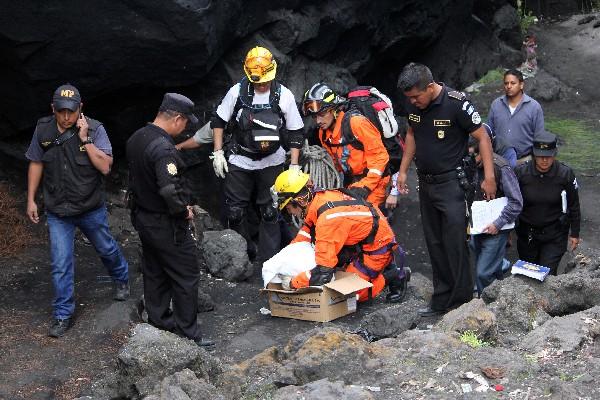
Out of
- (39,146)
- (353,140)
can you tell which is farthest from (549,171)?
(39,146)

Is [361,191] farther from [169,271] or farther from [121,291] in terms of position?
[121,291]

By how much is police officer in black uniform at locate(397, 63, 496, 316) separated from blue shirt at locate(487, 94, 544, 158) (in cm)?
150

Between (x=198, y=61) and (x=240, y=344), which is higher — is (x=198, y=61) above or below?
above

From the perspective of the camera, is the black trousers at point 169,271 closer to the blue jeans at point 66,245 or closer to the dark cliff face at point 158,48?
the blue jeans at point 66,245

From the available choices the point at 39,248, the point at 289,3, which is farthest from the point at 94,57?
the point at 289,3

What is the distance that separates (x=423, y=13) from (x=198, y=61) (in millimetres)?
5210

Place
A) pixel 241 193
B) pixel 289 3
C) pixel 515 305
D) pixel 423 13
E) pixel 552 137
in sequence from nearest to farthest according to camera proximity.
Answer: pixel 515 305, pixel 552 137, pixel 241 193, pixel 289 3, pixel 423 13

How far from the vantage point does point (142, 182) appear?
6.35m

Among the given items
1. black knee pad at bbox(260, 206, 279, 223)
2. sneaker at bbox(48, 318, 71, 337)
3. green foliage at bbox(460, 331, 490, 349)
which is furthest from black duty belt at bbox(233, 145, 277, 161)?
green foliage at bbox(460, 331, 490, 349)

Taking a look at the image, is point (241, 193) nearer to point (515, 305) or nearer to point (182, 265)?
point (182, 265)

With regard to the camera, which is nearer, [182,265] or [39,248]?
[182,265]

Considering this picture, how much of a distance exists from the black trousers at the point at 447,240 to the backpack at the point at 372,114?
104 cm

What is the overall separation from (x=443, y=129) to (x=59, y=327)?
333 cm

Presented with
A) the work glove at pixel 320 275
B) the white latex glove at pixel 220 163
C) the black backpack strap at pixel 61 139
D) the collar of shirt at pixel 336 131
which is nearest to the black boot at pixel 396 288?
the work glove at pixel 320 275
